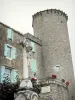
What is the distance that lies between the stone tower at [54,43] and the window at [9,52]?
167 inches

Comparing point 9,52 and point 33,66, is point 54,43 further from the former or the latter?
point 9,52

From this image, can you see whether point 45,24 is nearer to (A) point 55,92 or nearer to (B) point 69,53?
(B) point 69,53

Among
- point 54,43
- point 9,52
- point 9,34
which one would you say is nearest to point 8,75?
point 9,52

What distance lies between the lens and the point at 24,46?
47.8ft

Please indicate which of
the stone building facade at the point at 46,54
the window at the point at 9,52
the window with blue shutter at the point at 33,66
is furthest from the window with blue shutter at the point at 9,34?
the window with blue shutter at the point at 33,66

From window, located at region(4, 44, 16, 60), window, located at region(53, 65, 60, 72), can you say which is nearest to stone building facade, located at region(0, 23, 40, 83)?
window, located at region(4, 44, 16, 60)

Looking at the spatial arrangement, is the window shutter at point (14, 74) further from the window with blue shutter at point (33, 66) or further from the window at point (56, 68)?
the window at point (56, 68)

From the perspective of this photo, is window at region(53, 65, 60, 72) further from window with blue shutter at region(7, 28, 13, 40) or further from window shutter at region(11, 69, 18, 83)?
window with blue shutter at region(7, 28, 13, 40)

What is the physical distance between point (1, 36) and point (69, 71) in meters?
9.20

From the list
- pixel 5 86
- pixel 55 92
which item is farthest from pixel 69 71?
pixel 5 86

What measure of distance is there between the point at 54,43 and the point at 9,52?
22.3ft

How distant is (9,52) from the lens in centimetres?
2205

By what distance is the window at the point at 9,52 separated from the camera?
21.5m

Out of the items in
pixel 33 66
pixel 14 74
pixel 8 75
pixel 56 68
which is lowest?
pixel 8 75
